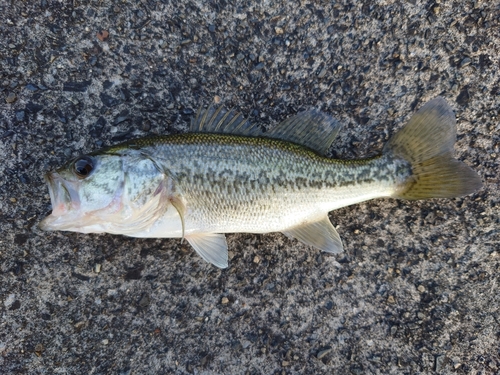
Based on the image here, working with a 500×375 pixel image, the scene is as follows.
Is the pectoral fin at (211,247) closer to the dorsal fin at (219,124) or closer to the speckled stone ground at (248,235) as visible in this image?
the speckled stone ground at (248,235)

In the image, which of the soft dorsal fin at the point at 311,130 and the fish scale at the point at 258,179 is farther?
the soft dorsal fin at the point at 311,130

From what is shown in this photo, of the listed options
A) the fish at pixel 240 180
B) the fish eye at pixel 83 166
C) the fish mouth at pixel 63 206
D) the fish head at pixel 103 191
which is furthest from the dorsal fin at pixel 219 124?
the fish mouth at pixel 63 206

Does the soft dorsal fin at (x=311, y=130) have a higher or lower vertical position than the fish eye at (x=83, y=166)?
higher

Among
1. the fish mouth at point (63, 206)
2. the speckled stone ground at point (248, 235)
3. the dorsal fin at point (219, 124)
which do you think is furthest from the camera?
the speckled stone ground at point (248, 235)

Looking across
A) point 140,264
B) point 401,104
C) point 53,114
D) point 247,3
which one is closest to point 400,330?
point 401,104

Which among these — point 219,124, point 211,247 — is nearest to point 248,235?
point 211,247

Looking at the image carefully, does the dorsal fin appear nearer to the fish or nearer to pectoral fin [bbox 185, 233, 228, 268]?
the fish

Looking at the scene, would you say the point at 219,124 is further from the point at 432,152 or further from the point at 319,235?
the point at 432,152
